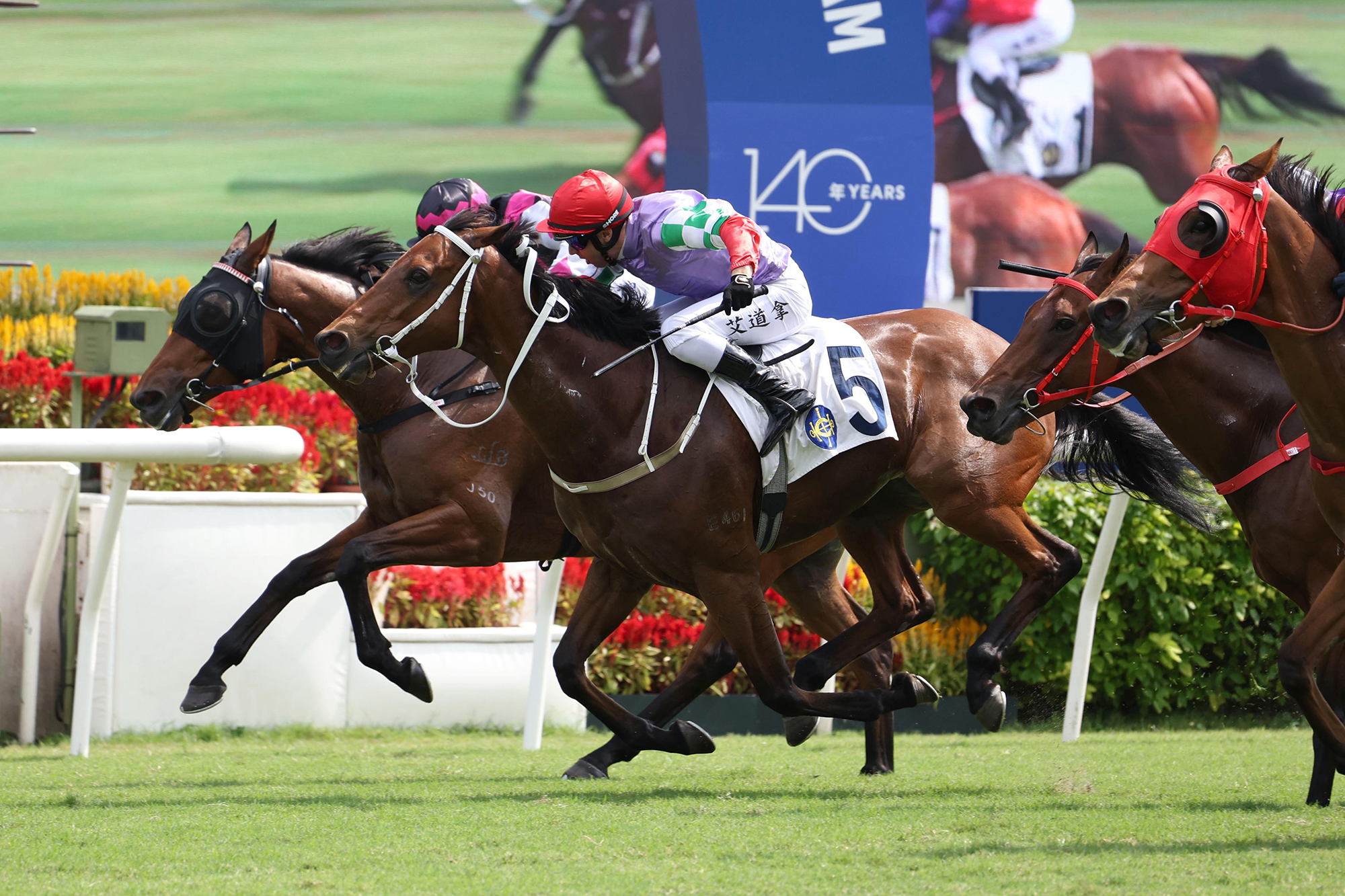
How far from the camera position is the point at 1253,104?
54.7ft

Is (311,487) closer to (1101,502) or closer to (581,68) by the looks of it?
(1101,502)

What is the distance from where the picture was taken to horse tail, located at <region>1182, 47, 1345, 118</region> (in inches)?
652

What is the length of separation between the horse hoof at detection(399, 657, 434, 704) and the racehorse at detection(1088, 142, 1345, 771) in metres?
2.73

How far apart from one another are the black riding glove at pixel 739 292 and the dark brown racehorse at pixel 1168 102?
11881mm

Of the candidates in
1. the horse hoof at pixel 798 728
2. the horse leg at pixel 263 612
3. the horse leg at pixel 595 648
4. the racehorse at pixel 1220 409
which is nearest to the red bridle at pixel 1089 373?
the racehorse at pixel 1220 409

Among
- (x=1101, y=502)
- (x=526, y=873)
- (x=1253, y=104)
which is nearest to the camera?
(x=526, y=873)

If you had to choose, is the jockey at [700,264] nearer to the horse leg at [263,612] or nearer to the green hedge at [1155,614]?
the horse leg at [263,612]

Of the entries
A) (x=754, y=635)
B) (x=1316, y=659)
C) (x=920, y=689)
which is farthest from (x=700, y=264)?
(x=1316, y=659)

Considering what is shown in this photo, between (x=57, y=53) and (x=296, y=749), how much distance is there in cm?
1117

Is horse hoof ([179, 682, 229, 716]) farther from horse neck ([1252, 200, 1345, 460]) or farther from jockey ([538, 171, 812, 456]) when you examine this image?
horse neck ([1252, 200, 1345, 460])

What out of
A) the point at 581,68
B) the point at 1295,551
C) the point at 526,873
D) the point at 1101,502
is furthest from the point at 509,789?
the point at 581,68

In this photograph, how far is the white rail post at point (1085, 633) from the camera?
6867 millimetres

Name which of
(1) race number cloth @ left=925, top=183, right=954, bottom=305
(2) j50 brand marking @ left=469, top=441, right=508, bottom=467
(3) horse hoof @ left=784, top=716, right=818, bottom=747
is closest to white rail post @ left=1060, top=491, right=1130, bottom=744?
(3) horse hoof @ left=784, top=716, right=818, bottom=747

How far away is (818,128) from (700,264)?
244cm
